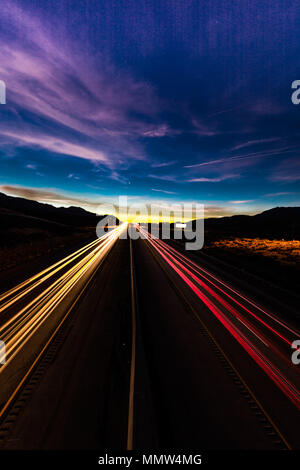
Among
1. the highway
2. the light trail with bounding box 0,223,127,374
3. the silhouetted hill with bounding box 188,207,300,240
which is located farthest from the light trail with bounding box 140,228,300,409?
the silhouetted hill with bounding box 188,207,300,240

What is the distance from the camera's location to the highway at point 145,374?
3754mm

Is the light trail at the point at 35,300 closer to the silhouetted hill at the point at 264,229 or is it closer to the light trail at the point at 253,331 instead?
the light trail at the point at 253,331

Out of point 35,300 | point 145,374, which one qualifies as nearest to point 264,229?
point 35,300

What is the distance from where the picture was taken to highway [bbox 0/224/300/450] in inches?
148

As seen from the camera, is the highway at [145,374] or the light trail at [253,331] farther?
the light trail at [253,331]

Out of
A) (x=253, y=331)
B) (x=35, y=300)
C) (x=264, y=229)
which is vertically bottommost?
(x=253, y=331)

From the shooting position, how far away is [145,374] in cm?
517

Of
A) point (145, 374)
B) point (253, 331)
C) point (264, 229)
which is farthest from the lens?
point (264, 229)

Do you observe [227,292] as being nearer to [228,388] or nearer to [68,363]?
[228,388]

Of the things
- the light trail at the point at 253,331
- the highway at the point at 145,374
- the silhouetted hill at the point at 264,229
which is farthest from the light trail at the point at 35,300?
the silhouetted hill at the point at 264,229

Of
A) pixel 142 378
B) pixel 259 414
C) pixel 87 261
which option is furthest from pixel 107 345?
pixel 87 261

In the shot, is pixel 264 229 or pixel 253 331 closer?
pixel 253 331

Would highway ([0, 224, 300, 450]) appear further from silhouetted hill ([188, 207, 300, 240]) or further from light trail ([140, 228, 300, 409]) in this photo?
silhouetted hill ([188, 207, 300, 240])

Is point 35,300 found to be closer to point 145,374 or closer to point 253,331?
point 145,374
